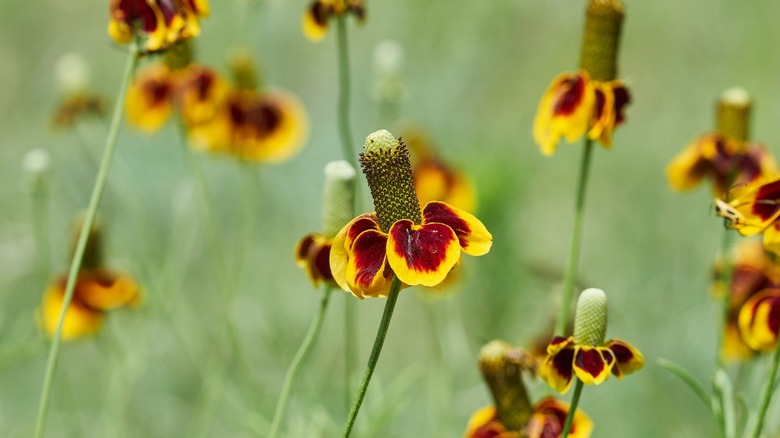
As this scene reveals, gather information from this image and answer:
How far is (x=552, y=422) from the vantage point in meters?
1.51

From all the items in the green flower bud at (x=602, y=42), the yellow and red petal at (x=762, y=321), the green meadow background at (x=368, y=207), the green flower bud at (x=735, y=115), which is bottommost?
the green meadow background at (x=368, y=207)

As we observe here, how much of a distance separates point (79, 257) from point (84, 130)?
172cm

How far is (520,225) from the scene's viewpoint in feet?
12.5

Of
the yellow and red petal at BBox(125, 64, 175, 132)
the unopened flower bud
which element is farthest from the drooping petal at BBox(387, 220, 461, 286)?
the yellow and red petal at BBox(125, 64, 175, 132)

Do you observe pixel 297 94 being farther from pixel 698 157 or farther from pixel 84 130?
pixel 698 157

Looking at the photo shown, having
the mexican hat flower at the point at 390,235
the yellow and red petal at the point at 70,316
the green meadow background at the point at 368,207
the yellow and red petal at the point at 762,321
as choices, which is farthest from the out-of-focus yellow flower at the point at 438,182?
the mexican hat flower at the point at 390,235

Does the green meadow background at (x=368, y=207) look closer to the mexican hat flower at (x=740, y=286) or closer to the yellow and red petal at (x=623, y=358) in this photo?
the mexican hat flower at (x=740, y=286)

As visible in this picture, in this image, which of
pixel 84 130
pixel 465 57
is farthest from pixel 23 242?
pixel 465 57

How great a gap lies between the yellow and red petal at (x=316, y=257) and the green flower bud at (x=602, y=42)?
0.60 metres

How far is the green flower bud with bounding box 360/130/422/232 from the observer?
123 cm

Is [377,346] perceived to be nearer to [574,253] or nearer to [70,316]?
[574,253]

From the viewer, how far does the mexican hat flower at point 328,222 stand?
1510mm

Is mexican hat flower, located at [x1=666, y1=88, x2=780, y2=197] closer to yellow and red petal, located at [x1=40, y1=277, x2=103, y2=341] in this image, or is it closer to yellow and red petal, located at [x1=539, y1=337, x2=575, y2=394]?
yellow and red petal, located at [x1=539, y1=337, x2=575, y2=394]

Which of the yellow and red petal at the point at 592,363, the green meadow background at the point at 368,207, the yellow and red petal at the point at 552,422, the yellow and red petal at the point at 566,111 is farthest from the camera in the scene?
the green meadow background at the point at 368,207
